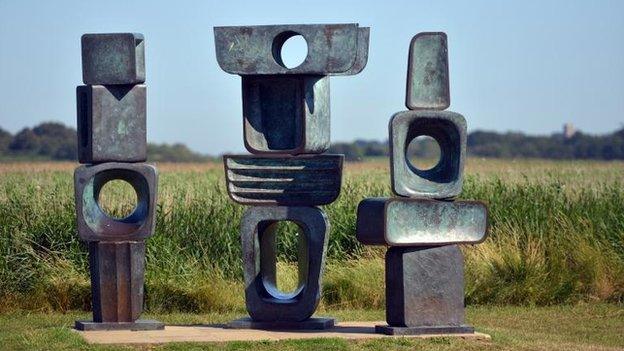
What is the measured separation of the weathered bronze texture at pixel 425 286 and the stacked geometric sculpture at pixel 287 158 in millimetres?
767

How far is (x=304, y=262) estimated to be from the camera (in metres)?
12.6

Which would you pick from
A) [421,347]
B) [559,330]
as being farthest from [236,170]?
[559,330]

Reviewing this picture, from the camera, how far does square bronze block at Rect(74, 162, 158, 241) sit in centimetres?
1214

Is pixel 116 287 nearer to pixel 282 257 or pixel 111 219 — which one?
pixel 111 219

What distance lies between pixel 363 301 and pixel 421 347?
401 centimetres

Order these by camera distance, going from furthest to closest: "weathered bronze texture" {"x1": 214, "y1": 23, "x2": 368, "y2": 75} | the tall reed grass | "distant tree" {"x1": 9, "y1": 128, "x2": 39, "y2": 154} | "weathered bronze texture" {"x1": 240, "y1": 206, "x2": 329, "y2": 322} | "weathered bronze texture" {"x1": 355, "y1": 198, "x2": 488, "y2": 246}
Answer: "distant tree" {"x1": 9, "y1": 128, "x2": 39, "y2": 154}, the tall reed grass, "weathered bronze texture" {"x1": 240, "y1": 206, "x2": 329, "y2": 322}, "weathered bronze texture" {"x1": 214, "y1": 23, "x2": 368, "y2": 75}, "weathered bronze texture" {"x1": 355, "y1": 198, "x2": 488, "y2": 246}

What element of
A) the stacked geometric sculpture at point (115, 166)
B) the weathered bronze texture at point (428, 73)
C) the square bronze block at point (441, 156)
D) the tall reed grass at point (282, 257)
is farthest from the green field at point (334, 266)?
the weathered bronze texture at point (428, 73)

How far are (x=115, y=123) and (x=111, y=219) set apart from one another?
0.85 m

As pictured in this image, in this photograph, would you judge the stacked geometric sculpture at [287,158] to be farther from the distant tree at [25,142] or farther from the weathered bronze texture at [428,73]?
Result: the distant tree at [25,142]

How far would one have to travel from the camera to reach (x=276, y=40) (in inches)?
487

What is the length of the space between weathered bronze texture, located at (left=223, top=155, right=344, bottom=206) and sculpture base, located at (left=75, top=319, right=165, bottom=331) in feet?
4.44

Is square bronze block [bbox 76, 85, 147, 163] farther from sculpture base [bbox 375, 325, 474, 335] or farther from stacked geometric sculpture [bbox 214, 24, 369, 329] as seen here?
sculpture base [bbox 375, 325, 474, 335]

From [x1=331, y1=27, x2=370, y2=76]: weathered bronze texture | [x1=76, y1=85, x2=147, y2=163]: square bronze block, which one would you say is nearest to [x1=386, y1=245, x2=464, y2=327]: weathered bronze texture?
[x1=331, y1=27, x2=370, y2=76]: weathered bronze texture

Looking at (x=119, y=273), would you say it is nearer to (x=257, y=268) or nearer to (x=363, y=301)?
(x=257, y=268)
